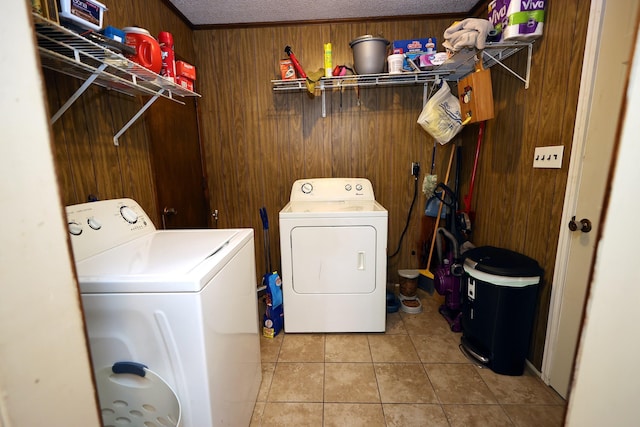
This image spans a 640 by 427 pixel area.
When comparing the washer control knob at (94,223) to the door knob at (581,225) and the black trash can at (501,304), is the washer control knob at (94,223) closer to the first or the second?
the black trash can at (501,304)

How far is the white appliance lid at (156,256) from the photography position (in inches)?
36.9

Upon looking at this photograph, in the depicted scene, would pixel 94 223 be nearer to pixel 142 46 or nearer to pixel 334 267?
pixel 142 46

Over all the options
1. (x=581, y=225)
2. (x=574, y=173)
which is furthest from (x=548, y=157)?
(x=581, y=225)

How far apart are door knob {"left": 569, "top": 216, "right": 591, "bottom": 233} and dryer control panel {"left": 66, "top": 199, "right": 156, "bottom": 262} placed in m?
2.24

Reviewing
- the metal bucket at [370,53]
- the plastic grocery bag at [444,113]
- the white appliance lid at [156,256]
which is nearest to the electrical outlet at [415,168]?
the plastic grocery bag at [444,113]

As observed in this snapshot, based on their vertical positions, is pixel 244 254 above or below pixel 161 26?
below

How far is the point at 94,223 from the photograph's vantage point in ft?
4.09

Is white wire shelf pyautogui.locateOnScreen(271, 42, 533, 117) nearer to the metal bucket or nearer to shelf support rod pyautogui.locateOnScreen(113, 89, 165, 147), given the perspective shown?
the metal bucket

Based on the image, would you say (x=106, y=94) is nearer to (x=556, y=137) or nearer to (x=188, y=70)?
(x=188, y=70)

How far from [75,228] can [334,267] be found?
1.49m

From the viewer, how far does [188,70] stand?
1671 mm

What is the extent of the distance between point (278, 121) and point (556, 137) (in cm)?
210

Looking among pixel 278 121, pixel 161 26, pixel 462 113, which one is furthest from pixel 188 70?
pixel 462 113

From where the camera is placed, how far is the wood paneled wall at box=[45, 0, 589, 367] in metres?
1.70
